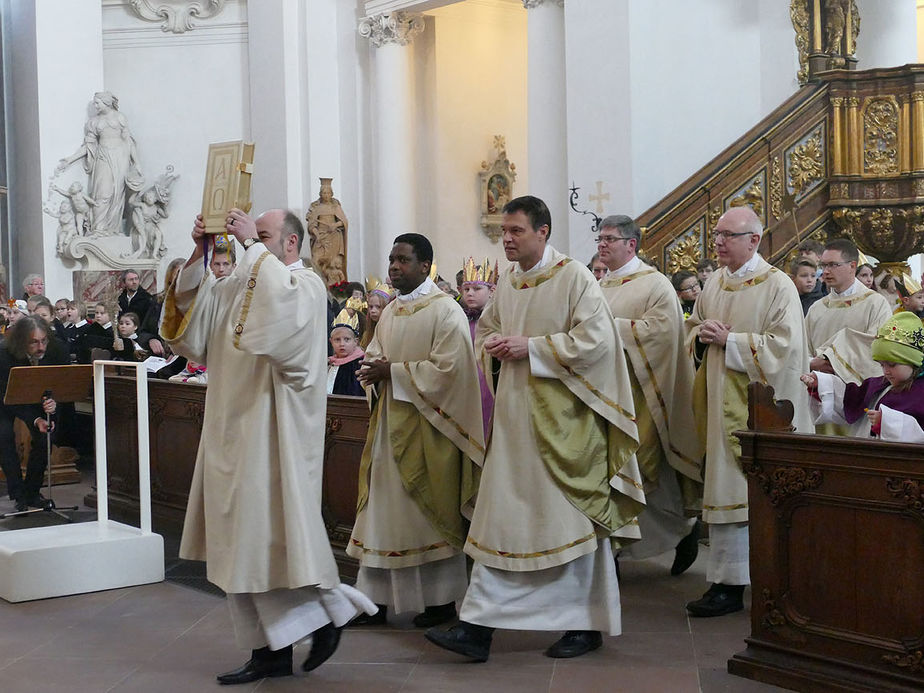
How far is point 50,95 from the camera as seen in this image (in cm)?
1756

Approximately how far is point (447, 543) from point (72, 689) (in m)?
1.70

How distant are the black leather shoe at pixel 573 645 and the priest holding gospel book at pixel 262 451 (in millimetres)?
854

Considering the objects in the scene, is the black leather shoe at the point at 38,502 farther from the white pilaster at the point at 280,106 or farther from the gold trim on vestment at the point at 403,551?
the white pilaster at the point at 280,106

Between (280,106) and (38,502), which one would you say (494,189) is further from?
(38,502)

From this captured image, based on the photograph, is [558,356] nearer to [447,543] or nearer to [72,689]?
[447,543]

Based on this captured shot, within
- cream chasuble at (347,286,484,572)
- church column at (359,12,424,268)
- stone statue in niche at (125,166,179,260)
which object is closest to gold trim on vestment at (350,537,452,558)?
cream chasuble at (347,286,484,572)

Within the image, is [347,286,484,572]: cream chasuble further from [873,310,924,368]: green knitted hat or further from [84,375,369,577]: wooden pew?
[873,310,924,368]: green knitted hat

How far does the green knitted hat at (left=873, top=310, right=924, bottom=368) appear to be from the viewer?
4.44 m

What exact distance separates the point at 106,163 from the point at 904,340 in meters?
15.1

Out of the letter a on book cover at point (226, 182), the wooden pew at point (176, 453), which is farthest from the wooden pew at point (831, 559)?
the wooden pew at point (176, 453)

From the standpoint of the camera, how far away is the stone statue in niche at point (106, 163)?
693 inches

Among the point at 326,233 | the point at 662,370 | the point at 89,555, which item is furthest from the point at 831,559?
the point at 326,233

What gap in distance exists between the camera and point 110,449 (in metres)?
9.12

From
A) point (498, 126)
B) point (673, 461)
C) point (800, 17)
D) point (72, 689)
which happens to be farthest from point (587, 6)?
point (72, 689)
